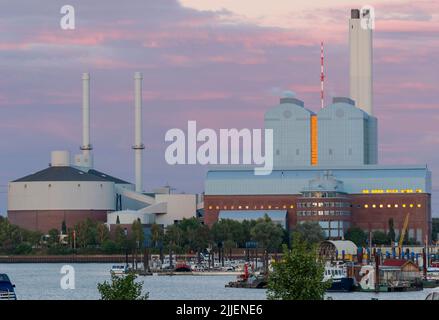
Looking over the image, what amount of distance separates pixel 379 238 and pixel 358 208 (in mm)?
8824

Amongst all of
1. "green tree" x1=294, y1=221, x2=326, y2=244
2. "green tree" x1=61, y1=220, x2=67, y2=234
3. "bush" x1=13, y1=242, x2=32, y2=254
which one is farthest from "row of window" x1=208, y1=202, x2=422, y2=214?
"bush" x1=13, y1=242, x2=32, y2=254

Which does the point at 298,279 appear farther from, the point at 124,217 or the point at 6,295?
the point at 124,217

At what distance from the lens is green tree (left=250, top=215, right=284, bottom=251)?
547 ft

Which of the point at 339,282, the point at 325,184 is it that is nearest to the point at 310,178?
the point at 325,184

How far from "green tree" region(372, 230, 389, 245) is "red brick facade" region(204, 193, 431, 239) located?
5.44 meters

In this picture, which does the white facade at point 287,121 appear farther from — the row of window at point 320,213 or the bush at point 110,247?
the bush at point 110,247

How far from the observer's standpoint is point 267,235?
168000mm

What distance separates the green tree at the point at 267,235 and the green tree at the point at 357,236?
13584mm

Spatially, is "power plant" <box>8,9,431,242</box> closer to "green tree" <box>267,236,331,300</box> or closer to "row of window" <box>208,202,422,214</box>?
"row of window" <box>208,202,422,214</box>

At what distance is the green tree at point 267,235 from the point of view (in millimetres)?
166625

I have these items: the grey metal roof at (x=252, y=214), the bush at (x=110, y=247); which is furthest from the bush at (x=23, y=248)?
the grey metal roof at (x=252, y=214)

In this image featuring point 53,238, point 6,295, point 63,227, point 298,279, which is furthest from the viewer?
point 63,227

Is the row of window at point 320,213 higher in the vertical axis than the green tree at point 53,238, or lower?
higher
